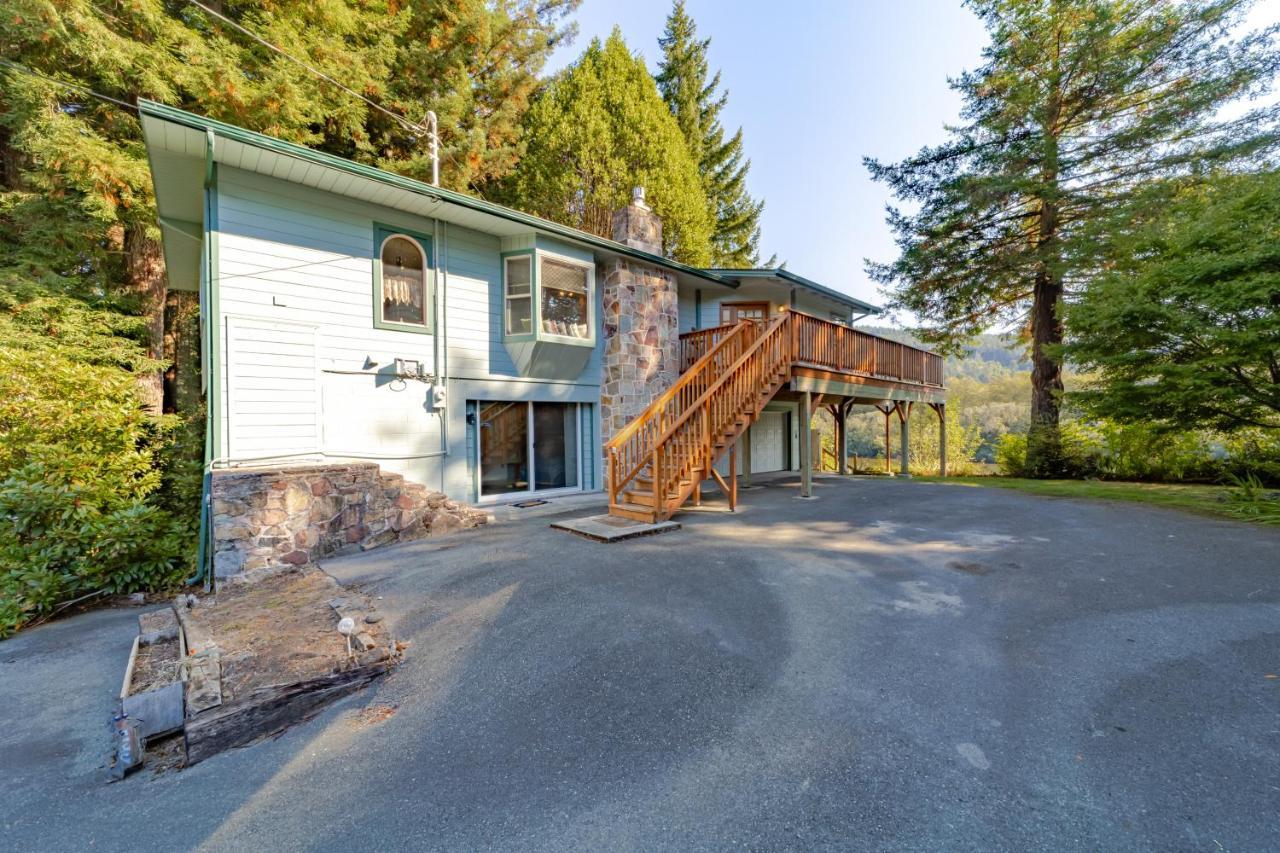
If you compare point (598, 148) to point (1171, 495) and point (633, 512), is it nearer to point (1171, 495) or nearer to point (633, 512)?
point (633, 512)

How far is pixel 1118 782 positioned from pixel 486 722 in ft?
9.90

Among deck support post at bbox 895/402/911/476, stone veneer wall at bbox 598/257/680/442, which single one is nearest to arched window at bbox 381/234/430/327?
stone veneer wall at bbox 598/257/680/442

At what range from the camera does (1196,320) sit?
6.90 meters

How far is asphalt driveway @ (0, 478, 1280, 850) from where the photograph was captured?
2045 millimetres

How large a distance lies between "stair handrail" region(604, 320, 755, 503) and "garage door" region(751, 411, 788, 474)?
191 inches

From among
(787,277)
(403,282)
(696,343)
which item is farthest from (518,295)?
(787,277)

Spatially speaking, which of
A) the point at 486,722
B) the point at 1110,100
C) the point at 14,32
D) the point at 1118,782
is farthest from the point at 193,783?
the point at 1110,100

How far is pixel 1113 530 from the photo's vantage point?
621cm

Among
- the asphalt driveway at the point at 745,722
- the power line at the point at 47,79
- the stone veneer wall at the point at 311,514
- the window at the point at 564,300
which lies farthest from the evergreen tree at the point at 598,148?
the asphalt driveway at the point at 745,722

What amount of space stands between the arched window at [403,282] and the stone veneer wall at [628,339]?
11.5 feet

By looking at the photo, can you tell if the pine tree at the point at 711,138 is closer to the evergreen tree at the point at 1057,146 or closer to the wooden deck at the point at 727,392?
the evergreen tree at the point at 1057,146

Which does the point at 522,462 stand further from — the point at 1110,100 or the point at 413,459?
the point at 1110,100

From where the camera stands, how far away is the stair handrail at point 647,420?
727 cm

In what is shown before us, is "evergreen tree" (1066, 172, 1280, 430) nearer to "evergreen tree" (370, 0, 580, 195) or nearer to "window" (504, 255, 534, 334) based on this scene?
"window" (504, 255, 534, 334)
